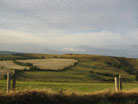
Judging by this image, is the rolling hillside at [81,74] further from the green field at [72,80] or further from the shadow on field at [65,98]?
the shadow on field at [65,98]

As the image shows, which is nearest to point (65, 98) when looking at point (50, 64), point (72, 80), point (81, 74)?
point (72, 80)

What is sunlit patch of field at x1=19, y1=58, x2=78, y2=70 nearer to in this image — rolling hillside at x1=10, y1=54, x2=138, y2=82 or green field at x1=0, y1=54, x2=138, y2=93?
green field at x1=0, y1=54, x2=138, y2=93

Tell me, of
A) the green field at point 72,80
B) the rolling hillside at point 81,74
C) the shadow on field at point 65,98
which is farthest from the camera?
the rolling hillside at point 81,74

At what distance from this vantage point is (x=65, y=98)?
8.73 metres

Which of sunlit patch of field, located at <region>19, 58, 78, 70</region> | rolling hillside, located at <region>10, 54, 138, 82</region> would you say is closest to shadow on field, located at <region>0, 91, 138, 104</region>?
rolling hillside, located at <region>10, 54, 138, 82</region>

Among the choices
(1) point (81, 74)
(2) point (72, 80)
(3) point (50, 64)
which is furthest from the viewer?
(3) point (50, 64)

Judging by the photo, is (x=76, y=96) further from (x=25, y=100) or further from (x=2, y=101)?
(x=2, y=101)

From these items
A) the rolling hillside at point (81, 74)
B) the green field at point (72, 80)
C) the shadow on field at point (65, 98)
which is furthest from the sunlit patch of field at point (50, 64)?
the shadow on field at point (65, 98)

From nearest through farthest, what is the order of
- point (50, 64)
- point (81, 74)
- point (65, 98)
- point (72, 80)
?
point (65, 98), point (72, 80), point (81, 74), point (50, 64)

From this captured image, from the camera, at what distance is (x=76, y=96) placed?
8.99 metres

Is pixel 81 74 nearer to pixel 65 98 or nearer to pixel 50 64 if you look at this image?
pixel 50 64

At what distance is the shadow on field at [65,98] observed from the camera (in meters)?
7.89

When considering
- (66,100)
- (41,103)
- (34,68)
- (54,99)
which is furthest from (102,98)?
(34,68)

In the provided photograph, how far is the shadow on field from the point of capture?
7.89 meters
